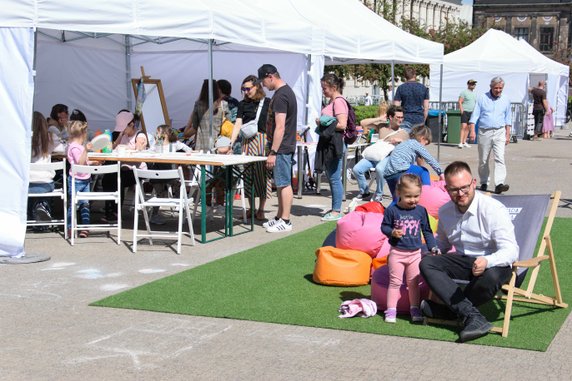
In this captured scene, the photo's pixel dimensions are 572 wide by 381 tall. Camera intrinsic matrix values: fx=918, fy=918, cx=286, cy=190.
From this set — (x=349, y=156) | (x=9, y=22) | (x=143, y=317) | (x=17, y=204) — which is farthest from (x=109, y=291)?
(x=349, y=156)

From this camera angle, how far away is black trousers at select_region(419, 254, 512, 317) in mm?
6406

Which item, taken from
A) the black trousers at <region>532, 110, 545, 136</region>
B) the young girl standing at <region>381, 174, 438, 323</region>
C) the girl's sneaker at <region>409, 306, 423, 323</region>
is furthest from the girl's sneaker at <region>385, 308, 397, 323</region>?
the black trousers at <region>532, 110, 545, 136</region>

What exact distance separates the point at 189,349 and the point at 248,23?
6508 mm

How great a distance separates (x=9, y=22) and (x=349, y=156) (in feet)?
27.7

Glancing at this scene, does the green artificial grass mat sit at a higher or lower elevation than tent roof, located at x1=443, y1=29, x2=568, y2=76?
lower

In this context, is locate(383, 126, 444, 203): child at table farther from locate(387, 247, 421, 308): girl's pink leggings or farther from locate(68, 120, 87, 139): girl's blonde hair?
locate(68, 120, 87, 139): girl's blonde hair

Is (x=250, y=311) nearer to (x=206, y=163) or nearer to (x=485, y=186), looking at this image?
(x=206, y=163)

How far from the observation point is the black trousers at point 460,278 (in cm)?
641

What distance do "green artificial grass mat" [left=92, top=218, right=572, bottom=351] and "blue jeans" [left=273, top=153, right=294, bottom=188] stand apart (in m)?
1.37

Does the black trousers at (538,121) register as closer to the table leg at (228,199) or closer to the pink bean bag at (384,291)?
the table leg at (228,199)

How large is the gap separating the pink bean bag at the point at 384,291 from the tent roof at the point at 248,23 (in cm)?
451

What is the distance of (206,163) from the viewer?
32.4 feet

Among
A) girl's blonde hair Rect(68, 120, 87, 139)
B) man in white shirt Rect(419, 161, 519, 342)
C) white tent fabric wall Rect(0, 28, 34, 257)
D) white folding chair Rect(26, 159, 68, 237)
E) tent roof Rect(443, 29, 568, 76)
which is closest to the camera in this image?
man in white shirt Rect(419, 161, 519, 342)

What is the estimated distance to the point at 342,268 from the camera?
798cm
